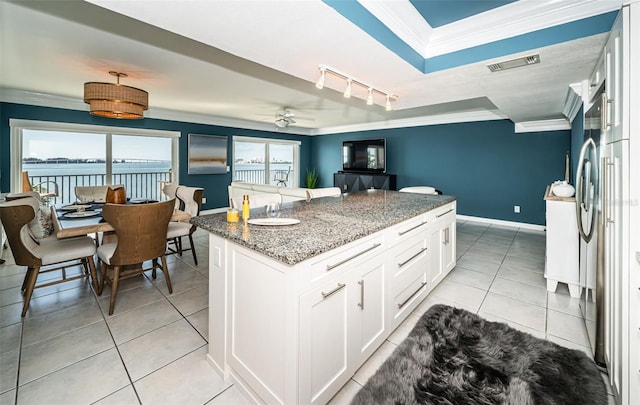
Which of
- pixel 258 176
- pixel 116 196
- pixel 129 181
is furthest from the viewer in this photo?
pixel 258 176

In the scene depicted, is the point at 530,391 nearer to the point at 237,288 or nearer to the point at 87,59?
the point at 237,288

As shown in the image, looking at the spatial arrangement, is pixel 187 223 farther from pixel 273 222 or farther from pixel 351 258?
pixel 351 258

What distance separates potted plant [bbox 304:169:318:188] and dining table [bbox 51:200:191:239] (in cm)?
608

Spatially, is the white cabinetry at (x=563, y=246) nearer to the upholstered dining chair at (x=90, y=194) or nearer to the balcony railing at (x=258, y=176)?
the upholstered dining chair at (x=90, y=194)

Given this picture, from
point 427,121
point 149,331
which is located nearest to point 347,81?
point 149,331

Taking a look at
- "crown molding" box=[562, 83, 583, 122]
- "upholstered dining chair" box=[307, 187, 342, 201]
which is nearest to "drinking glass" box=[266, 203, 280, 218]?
"upholstered dining chair" box=[307, 187, 342, 201]

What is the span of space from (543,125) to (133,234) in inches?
261

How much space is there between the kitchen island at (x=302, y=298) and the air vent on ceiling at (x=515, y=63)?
153 centimetres

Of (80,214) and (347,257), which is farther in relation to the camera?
(80,214)

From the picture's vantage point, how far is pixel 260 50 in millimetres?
2049

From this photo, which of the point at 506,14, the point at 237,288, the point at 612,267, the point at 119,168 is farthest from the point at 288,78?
the point at 119,168

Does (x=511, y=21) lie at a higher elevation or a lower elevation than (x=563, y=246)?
higher

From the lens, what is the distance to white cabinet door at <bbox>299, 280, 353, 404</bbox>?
1236mm

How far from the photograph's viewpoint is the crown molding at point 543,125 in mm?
4965
